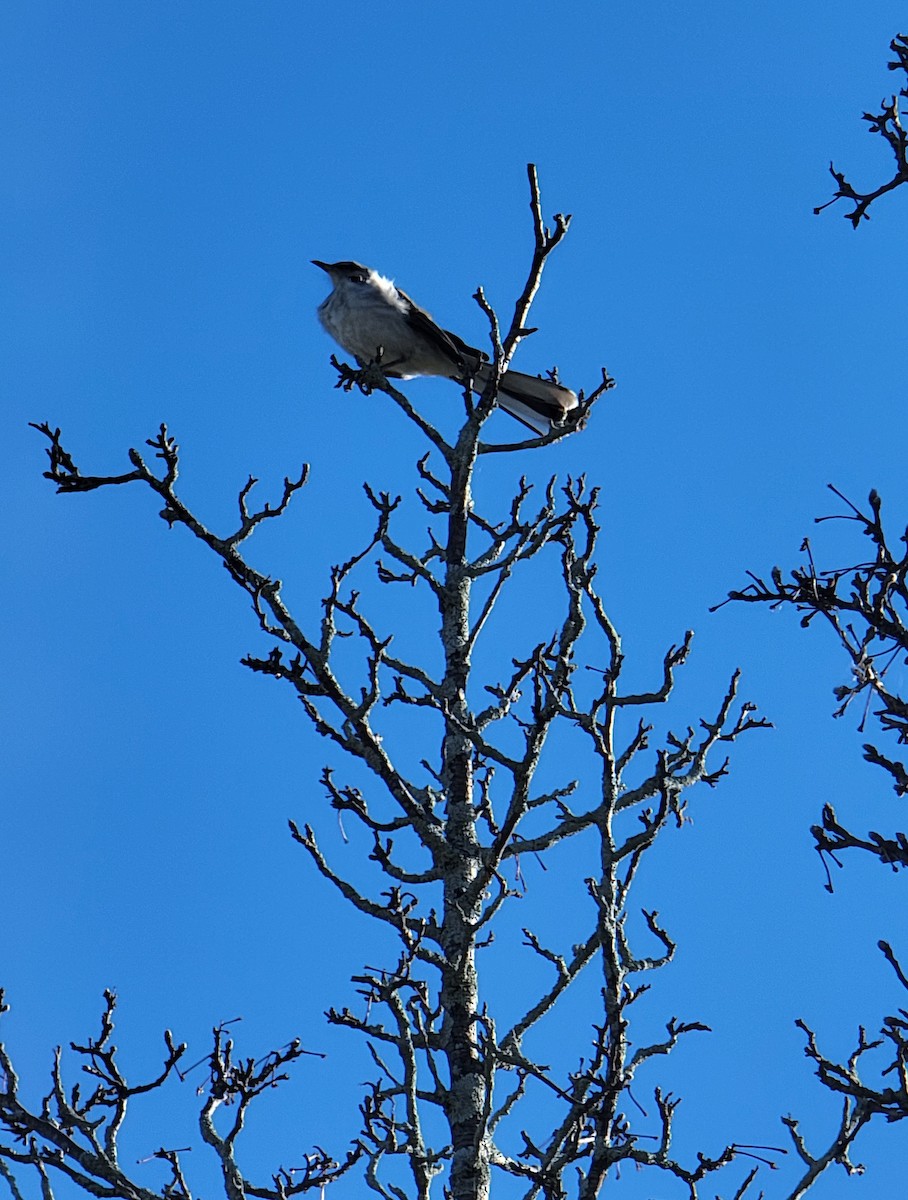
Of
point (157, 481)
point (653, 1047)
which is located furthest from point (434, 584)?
point (653, 1047)

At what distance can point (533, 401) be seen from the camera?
8.31m

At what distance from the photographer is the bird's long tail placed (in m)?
8.23

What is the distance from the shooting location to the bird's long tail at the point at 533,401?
8.23 m

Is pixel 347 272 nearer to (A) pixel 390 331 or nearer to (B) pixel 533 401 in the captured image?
(A) pixel 390 331

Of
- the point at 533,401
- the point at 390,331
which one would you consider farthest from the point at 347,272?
the point at 533,401

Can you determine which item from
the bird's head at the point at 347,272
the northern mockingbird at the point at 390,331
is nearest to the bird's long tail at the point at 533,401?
the northern mockingbird at the point at 390,331

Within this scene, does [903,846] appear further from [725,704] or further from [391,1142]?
[391,1142]

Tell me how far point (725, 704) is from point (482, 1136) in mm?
2216

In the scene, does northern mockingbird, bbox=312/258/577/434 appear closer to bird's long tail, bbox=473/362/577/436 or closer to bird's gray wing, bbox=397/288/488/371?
bird's gray wing, bbox=397/288/488/371

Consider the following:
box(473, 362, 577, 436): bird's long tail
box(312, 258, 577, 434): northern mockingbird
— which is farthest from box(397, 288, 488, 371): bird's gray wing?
box(473, 362, 577, 436): bird's long tail

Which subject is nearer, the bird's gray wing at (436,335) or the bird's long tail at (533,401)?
the bird's long tail at (533,401)

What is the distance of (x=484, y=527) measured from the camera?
269 inches

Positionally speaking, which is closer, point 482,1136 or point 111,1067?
point 482,1136

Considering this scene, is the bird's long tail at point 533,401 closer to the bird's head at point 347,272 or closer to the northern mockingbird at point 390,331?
the northern mockingbird at point 390,331
